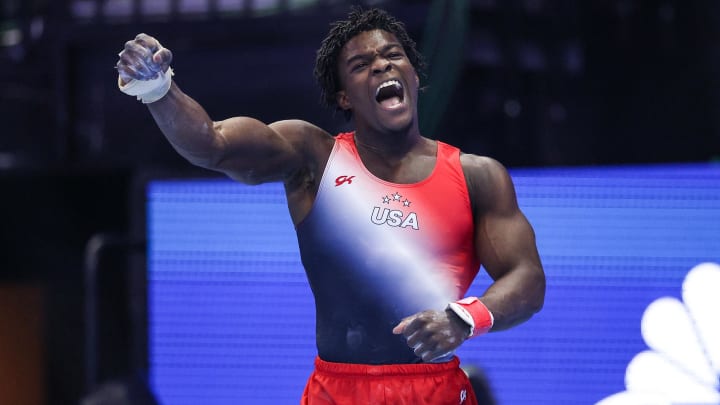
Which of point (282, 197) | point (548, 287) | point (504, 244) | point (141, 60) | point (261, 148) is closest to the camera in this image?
point (141, 60)

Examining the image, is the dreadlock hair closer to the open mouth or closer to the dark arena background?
the open mouth

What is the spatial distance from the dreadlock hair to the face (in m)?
0.03

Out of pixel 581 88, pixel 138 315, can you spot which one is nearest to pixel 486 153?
pixel 581 88

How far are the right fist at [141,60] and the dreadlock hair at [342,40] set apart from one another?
810 mm

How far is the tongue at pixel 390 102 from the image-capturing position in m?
3.10

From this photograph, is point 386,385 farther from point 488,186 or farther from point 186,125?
point 186,125

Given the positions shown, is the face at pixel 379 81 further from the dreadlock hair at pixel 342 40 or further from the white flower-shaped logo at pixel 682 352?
the white flower-shaped logo at pixel 682 352

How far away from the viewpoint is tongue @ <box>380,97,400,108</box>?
3.10 m

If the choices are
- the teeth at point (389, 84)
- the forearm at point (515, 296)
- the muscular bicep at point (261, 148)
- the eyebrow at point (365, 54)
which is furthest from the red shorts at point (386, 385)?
the eyebrow at point (365, 54)

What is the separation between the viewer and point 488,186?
3.10m

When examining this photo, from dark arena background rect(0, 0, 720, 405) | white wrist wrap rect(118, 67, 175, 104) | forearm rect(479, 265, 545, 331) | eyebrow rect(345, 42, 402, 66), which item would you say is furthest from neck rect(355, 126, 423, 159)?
dark arena background rect(0, 0, 720, 405)

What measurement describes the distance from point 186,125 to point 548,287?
224 centimetres

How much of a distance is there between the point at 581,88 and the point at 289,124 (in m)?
2.62

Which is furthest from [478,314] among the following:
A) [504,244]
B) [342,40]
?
[342,40]
